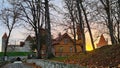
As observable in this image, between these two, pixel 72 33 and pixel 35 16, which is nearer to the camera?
pixel 35 16

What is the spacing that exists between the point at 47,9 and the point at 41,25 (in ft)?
43.4

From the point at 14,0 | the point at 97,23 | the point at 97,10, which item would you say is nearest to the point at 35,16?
the point at 14,0

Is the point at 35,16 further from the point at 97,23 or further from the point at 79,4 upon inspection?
the point at 79,4

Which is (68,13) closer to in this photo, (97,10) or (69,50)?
(97,10)

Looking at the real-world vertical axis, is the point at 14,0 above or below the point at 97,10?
above

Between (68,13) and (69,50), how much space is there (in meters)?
64.4

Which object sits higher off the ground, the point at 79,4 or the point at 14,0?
the point at 14,0

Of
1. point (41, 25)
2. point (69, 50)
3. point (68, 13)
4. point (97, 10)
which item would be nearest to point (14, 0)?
point (41, 25)

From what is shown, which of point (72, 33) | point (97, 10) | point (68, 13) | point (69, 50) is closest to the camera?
point (97, 10)

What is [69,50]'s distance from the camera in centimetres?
11325

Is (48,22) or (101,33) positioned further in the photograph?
(101,33)

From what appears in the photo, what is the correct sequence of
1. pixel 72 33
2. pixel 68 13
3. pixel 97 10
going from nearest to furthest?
1. pixel 97 10
2. pixel 68 13
3. pixel 72 33

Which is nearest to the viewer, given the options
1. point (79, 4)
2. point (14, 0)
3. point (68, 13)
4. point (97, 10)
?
point (79, 4)

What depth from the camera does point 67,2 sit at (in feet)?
163
